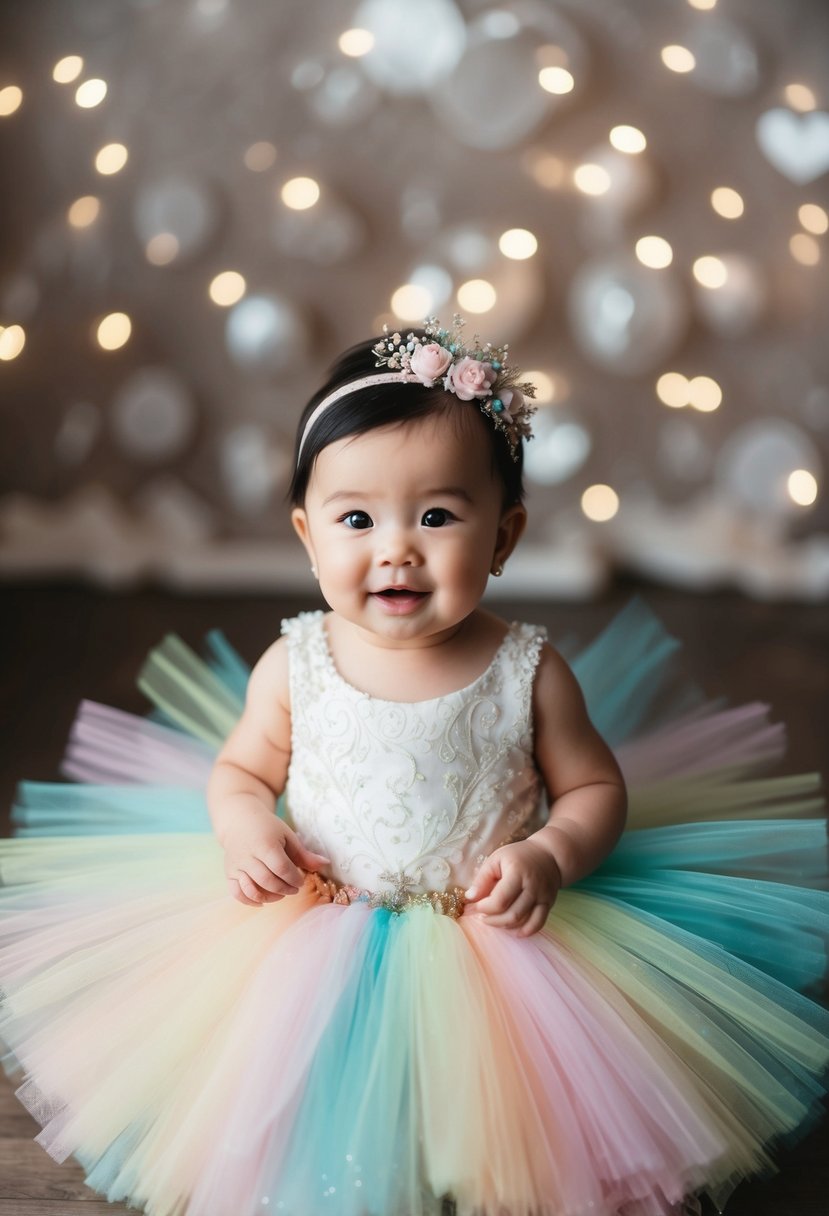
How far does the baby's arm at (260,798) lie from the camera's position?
105 centimetres

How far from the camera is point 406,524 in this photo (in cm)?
105

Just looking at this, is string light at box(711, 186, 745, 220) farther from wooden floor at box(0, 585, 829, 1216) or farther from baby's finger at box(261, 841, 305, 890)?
baby's finger at box(261, 841, 305, 890)

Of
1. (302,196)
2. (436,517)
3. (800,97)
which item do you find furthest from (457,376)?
(800,97)

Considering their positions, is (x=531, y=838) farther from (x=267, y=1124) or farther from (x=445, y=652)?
(x=267, y=1124)

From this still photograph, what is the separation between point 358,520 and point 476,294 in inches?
55.8

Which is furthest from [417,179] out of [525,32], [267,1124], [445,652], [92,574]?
[267,1124]

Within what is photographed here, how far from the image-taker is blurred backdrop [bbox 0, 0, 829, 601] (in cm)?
238

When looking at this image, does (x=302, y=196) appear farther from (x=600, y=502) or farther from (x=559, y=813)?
(x=559, y=813)

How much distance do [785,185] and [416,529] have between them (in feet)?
5.91

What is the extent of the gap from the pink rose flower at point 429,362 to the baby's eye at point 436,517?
11 centimetres

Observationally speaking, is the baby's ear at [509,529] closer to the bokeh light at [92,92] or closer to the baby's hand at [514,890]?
the baby's hand at [514,890]

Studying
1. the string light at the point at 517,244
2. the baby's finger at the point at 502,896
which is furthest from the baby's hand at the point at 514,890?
the string light at the point at 517,244

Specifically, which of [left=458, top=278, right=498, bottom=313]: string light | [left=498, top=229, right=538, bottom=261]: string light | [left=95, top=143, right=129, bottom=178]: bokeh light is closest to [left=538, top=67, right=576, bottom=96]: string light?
[left=498, top=229, right=538, bottom=261]: string light

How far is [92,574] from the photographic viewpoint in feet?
8.17
